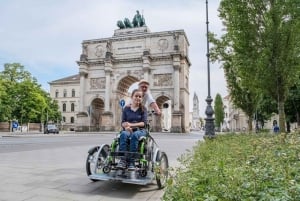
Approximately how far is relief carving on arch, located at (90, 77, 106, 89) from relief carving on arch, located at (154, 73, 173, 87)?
1066 centimetres

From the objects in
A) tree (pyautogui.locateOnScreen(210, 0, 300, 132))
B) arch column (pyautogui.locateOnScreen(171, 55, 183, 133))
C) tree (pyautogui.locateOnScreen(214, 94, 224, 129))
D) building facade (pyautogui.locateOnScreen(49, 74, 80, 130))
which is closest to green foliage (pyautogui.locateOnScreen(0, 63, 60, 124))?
arch column (pyautogui.locateOnScreen(171, 55, 183, 133))

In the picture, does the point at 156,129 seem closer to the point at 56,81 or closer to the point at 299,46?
the point at 299,46

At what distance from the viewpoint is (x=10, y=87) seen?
55906 millimetres

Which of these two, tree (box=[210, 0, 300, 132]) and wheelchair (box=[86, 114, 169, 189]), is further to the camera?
tree (box=[210, 0, 300, 132])

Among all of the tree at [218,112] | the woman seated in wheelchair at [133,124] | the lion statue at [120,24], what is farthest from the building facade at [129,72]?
the woman seated in wheelchair at [133,124]

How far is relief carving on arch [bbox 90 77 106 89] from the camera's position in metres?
62.3

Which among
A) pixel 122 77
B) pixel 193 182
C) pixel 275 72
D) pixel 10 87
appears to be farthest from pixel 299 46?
pixel 10 87

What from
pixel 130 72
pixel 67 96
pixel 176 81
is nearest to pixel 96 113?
pixel 130 72

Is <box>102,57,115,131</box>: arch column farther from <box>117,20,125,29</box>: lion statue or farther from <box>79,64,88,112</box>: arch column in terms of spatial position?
<box>117,20,125,29</box>: lion statue

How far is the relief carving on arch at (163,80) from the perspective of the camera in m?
58.0

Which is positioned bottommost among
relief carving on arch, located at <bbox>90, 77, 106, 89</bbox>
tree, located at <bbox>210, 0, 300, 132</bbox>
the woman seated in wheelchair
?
the woman seated in wheelchair

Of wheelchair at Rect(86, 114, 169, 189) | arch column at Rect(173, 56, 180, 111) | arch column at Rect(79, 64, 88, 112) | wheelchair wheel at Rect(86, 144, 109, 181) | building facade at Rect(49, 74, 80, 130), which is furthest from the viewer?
building facade at Rect(49, 74, 80, 130)

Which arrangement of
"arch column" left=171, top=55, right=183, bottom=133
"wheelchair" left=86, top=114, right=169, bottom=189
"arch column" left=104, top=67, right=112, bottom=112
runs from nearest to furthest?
"wheelchair" left=86, top=114, right=169, bottom=189 < "arch column" left=171, top=55, right=183, bottom=133 < "arch column" left=104, top=67, right=112, bottom=112

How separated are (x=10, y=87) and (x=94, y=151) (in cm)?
5536
